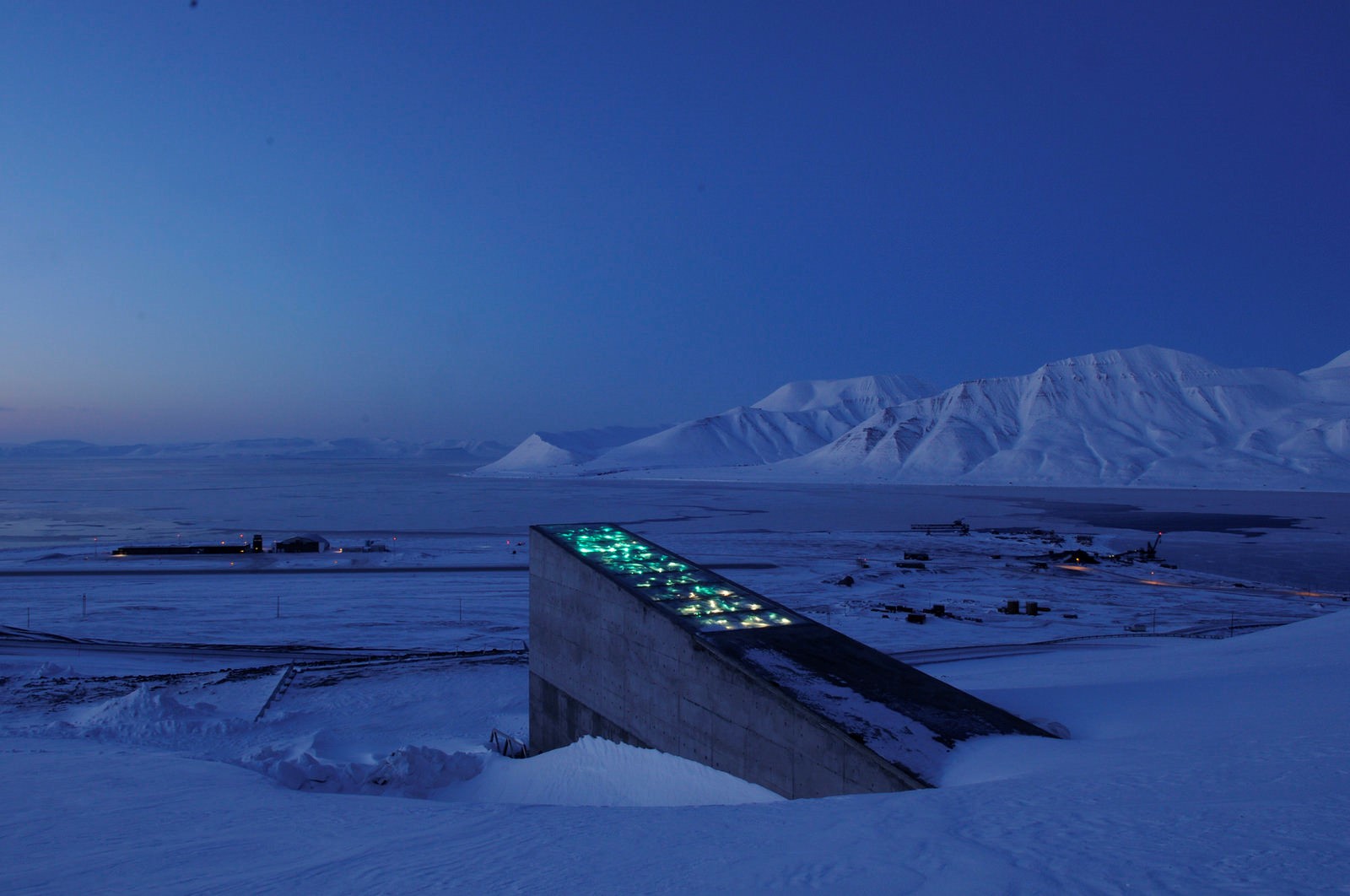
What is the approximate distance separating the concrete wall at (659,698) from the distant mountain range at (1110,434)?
379 feet

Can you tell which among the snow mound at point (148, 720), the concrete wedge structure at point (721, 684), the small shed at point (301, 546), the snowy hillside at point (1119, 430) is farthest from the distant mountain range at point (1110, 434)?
the snow mound at point (148, 720)

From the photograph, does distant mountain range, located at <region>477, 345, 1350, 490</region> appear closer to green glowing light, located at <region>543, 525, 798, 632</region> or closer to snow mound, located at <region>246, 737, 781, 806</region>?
green glowing light, located at <region>543, 525, 798, 632</region>

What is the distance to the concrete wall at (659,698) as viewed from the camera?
8.95 m

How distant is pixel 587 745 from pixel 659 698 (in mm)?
2229

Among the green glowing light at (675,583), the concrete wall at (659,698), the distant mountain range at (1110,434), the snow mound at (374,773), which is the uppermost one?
the distant mountain range at (1110,434)

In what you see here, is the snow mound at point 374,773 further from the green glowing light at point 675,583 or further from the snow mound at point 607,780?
the green glowing light at point 675,583

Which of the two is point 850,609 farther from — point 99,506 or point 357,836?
point 99,506

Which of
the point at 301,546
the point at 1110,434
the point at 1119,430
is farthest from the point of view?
the point at 1119,430

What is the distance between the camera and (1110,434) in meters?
139

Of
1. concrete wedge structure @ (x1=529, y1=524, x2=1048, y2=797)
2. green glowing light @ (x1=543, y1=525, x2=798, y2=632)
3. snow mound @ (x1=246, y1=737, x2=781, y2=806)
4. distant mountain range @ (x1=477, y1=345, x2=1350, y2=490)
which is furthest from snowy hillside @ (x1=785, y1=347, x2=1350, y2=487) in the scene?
snow mound @ (x1=246, y1=737, x2=781, y2=806)

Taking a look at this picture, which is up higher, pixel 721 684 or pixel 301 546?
pixel 721 684

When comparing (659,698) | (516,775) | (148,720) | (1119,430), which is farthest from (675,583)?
(1119,430)

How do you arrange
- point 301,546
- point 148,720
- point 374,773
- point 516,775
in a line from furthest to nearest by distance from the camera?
point 301,546 → point 148,720 → point 516,775 → point 374,773

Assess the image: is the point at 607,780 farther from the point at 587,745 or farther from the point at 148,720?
the point at 148,720
